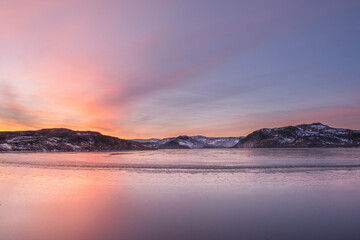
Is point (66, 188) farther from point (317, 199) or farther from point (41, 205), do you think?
point (317, 199)

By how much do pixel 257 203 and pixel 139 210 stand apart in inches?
299

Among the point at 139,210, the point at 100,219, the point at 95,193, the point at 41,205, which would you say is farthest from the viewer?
the point at 95,193

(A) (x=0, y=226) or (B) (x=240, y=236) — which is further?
(A) (x=0, y=226)

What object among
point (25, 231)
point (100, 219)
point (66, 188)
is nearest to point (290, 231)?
point (100, 219)

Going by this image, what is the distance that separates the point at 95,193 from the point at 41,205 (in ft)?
16.4

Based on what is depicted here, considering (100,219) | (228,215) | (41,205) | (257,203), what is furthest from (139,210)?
(257,203)

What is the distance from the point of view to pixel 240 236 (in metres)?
10.3

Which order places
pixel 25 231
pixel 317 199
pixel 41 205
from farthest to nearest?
pixel 317 199
pixel 41 205
pixel 25 231

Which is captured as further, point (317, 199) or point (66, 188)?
point (66, 188)

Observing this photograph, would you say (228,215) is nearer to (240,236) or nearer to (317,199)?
(240,236)

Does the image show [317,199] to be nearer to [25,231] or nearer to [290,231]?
[290,231]

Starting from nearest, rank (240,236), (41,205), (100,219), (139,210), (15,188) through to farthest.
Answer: (240,236)
(100,219)
(139,210)
(41,205)
(15,188)

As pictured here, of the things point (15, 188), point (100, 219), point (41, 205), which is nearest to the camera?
point (100, 219)

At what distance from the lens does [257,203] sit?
16.3m
